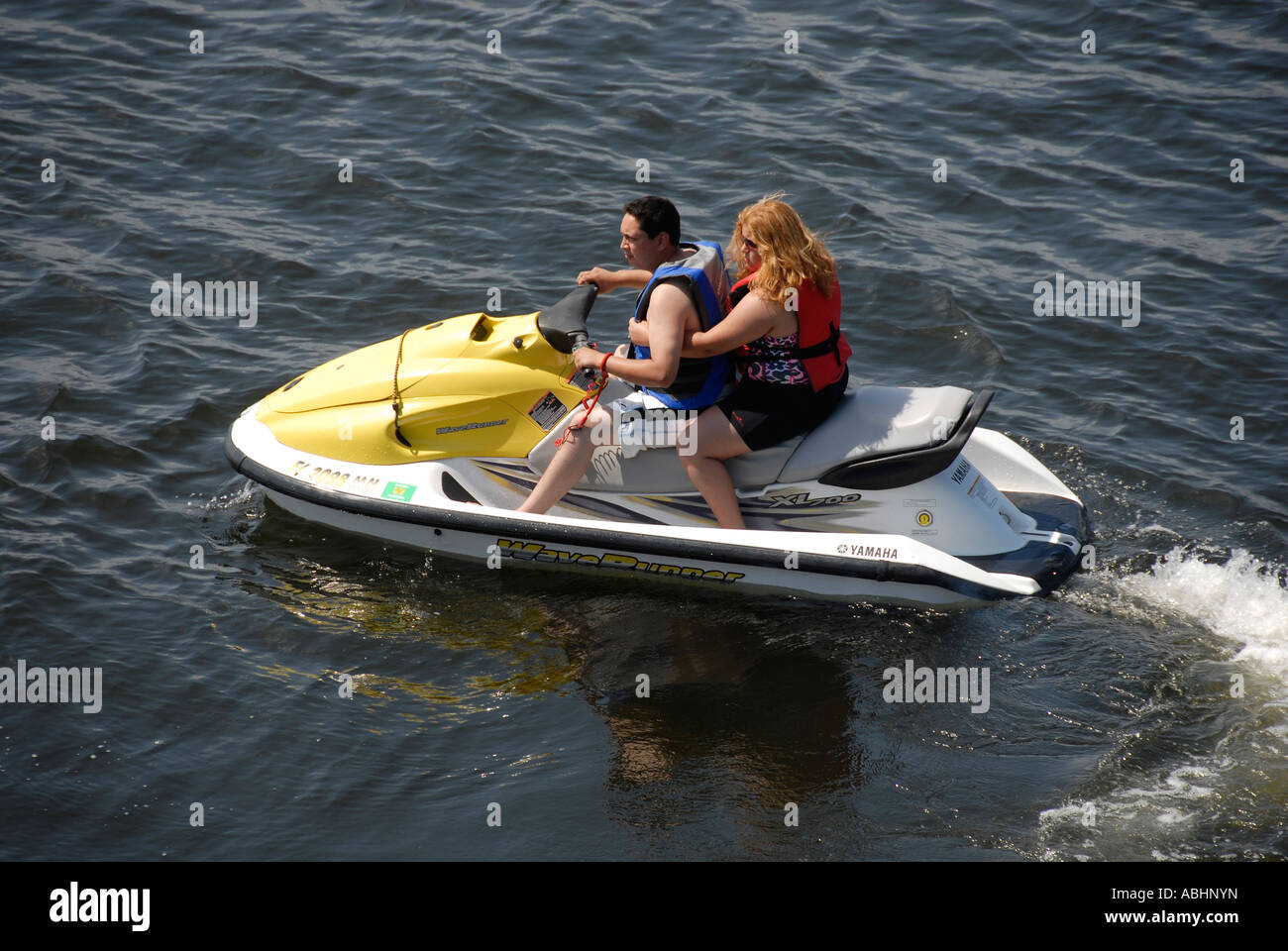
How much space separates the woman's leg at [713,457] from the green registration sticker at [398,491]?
54.0 inches

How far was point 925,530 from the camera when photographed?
6031 mm

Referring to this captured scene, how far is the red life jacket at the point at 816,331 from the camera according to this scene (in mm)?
5723

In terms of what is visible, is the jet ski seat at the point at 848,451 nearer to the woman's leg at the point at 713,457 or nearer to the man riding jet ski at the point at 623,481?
the man riding jet ski at the point at 623,481

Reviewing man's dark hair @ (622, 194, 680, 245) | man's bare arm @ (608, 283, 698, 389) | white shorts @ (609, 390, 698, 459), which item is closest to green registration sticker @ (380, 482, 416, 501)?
white shorts @ (609, 390, 698, 459)

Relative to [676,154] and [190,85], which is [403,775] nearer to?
[676,154]

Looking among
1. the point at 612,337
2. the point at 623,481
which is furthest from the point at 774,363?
the point at 612,337

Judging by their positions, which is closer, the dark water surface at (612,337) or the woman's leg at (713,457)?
the dark water surface at (612,337)

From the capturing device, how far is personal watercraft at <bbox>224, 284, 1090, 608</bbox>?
592 cm

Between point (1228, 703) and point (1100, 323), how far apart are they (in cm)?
421

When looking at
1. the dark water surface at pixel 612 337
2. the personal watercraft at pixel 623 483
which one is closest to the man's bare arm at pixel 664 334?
the personal watercraft at pixel 623 483

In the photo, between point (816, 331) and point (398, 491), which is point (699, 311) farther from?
point (398, 491)

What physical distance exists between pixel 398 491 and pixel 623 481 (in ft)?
3.70

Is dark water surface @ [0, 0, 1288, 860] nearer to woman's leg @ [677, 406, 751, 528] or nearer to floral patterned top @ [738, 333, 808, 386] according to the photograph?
woman's leg @ [677, 406, 751, 528]
